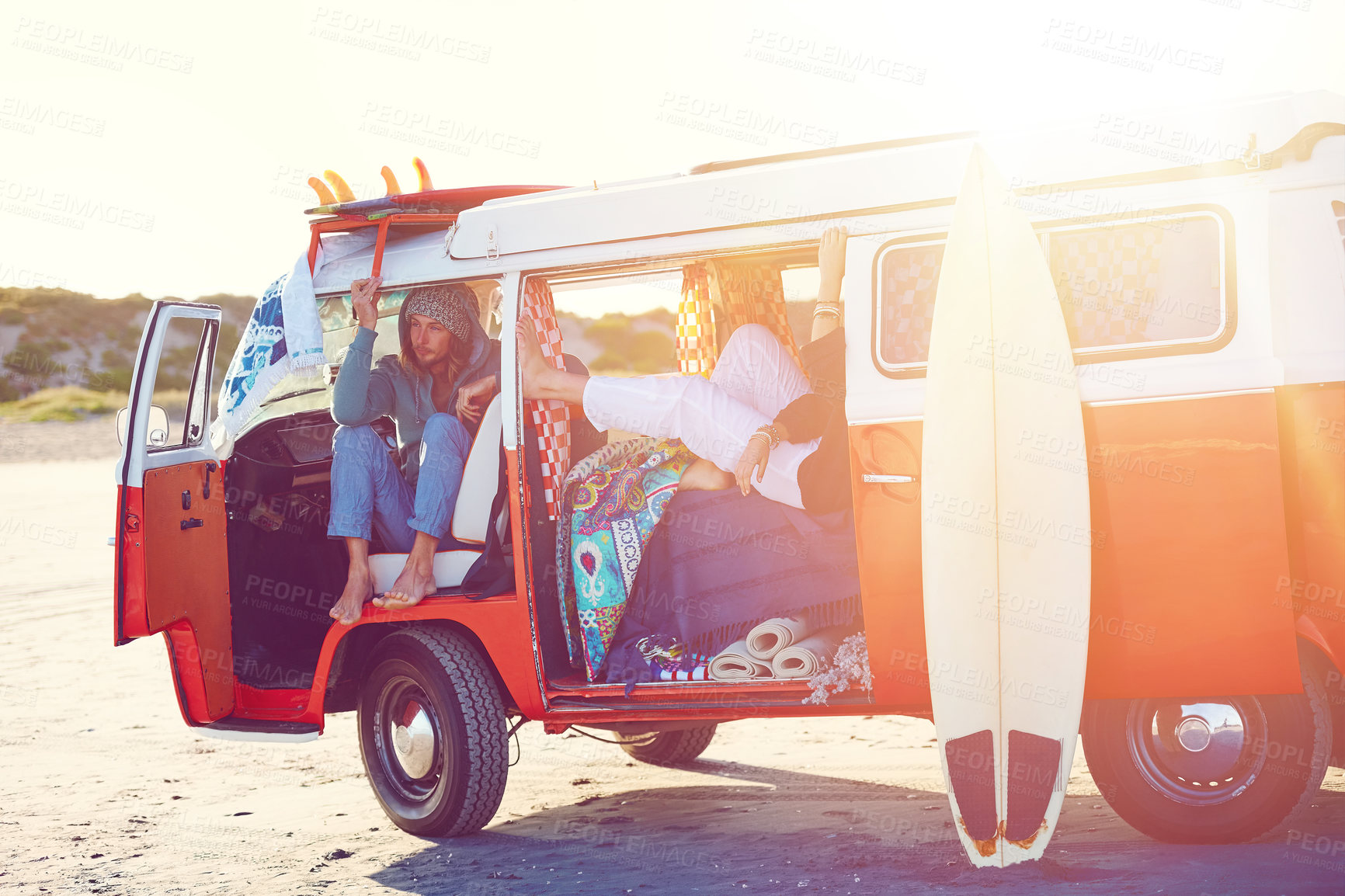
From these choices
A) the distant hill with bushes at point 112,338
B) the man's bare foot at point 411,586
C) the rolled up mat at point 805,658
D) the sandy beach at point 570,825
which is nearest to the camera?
the sandy beach at point 570,825

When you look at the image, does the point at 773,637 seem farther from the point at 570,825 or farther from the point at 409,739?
the point at 409,739

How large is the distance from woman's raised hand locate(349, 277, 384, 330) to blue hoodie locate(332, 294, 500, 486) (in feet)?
0.16

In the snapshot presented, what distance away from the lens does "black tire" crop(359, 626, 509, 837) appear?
5.44 meters

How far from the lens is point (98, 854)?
5559 mm

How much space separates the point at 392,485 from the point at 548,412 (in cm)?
87

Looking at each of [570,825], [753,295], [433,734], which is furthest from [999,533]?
[433,734]

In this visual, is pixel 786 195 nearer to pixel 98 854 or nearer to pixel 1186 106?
pixel 1186 106

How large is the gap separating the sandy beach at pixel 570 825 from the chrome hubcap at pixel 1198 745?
0.27m

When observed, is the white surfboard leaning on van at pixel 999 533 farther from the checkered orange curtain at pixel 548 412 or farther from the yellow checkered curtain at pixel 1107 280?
the checkered orange curtain at pixel 548 412

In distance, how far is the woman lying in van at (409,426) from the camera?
5605mm

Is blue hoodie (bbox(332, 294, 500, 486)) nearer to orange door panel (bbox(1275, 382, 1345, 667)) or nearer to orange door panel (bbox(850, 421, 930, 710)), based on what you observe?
orange door panel (bbox(850, 421, 930, 710))

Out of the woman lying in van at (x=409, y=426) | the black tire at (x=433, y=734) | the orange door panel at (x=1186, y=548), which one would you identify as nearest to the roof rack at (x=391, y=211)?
the woman lying in van at (x=409, y=426)

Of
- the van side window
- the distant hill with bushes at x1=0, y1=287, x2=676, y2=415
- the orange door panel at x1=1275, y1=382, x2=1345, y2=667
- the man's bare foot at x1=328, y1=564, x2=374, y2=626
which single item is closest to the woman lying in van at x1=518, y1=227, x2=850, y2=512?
the van side window

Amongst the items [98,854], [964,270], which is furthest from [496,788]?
[964,270]
